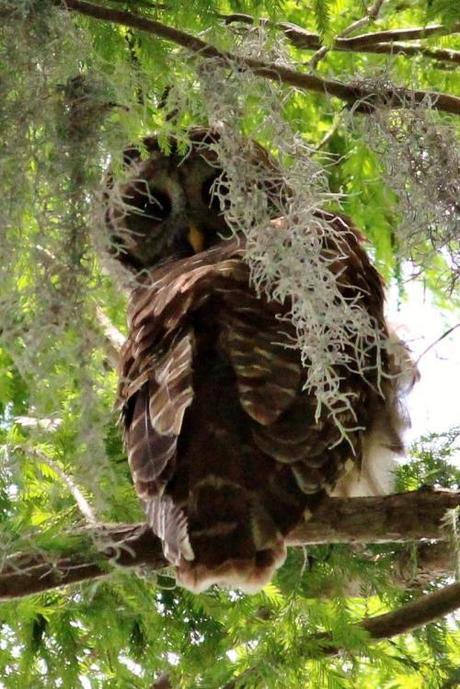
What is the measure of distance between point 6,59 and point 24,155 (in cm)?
17

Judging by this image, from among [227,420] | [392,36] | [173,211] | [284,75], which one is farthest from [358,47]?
[173,211]

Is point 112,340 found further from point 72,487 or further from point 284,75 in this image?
point 284,75

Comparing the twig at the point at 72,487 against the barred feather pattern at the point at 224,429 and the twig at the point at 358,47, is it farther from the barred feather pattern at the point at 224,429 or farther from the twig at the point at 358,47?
the twig at the point at 358,47

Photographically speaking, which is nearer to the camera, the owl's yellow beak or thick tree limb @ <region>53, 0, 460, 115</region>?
thick tree limb @ <region>53, 0, 460, 115</region>

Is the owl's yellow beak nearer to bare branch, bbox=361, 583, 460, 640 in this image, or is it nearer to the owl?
the owl

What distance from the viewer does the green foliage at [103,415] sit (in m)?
2.03

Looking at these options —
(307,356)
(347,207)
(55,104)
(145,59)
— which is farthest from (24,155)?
(347,207)

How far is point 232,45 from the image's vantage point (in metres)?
2.21

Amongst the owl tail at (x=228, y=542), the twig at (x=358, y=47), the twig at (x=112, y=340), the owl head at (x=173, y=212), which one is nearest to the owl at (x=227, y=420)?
the owl tail at (x=228, y=542)

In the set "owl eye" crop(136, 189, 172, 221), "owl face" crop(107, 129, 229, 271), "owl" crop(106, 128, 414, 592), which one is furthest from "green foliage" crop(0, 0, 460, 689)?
"owl eye" crop(136, 189, 172, 221)

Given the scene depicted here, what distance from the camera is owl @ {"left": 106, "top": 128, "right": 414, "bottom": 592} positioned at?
7.48 ft

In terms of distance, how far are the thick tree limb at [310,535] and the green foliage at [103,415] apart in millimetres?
33

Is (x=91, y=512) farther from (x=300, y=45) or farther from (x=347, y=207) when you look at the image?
(x=347, y=207)

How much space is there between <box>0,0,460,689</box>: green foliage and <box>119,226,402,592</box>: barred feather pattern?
0.47ft
